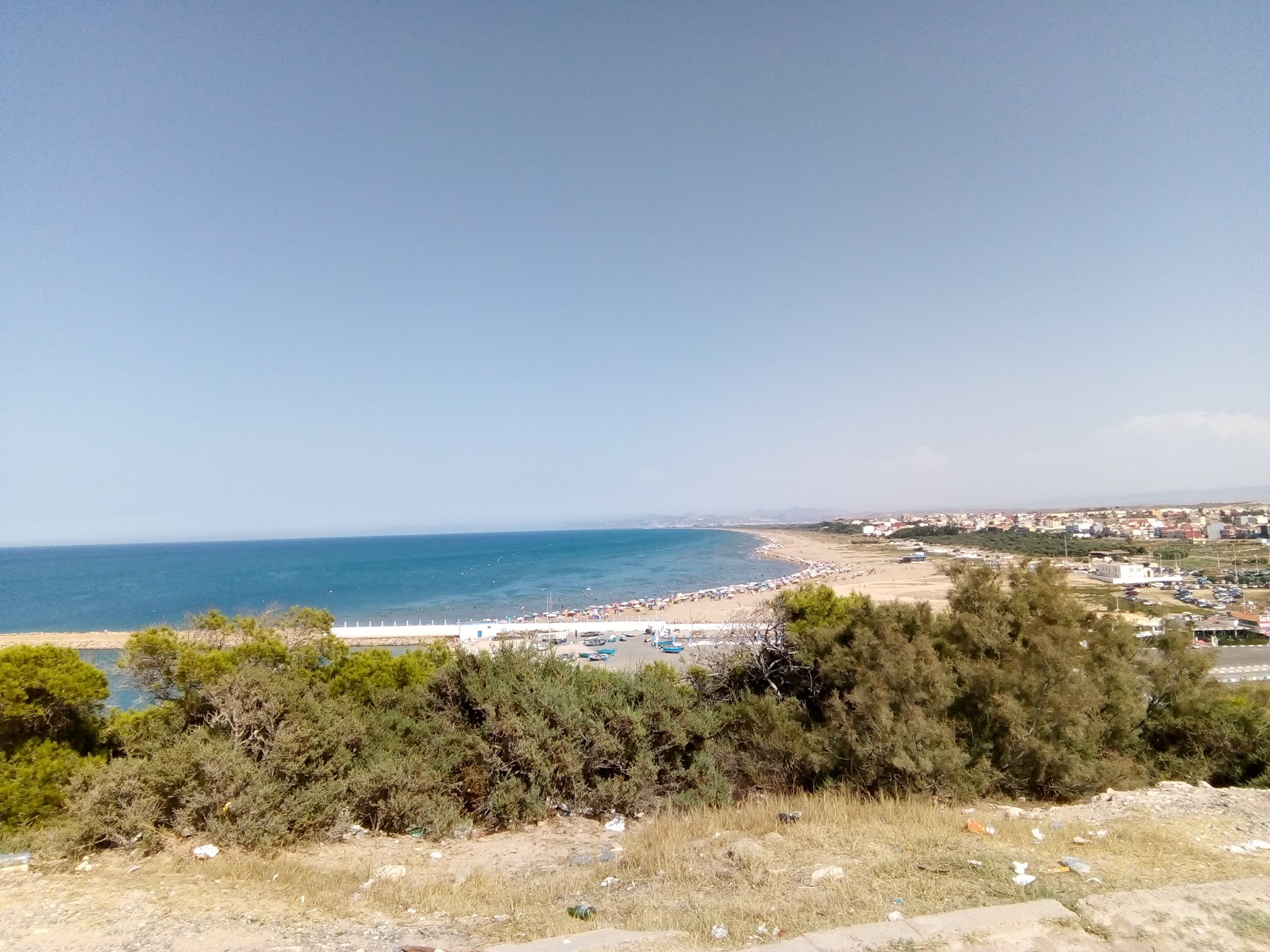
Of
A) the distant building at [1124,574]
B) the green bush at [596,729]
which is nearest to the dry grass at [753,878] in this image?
the green bush at [596,729]

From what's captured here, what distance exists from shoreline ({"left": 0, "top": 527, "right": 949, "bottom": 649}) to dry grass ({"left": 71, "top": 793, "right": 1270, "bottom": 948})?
11.2 metres

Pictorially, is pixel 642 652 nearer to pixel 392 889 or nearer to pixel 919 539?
pixel 392 889

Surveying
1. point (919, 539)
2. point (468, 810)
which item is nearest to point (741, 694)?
point (468, 810)

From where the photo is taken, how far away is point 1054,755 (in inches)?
335

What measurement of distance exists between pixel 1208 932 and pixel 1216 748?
9043mm

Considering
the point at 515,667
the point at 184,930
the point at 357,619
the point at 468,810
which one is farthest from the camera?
the point at 357,619

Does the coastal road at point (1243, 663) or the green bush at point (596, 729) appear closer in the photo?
the green bush at point (596, 729)

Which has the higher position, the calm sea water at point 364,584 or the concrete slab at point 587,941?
the concrete slab at point 587,941

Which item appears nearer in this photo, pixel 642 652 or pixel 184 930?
pixel 184 930

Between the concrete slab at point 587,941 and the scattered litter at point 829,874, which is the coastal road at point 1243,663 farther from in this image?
the concrete slab at point 587,941

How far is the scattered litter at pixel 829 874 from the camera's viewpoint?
→ 517cm

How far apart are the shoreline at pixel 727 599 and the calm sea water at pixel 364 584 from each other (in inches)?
187

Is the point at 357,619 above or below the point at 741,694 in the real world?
below

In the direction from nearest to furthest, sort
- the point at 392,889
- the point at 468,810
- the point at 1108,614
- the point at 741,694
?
the point at 392,889
the point at 468,810
the point at 1108,614
the point at 741,694
